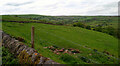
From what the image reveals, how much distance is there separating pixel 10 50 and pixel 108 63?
7.54m

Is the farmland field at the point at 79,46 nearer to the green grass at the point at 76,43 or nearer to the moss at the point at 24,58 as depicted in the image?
the green grass at the point at 76,43

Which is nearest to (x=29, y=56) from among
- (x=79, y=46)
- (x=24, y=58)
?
(x=24, y=58)

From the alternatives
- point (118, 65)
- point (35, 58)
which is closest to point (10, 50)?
point (35, 58)

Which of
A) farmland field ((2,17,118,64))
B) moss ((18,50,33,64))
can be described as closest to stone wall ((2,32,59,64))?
moss ((18,50,33,64))

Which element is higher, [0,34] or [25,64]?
[0,34]

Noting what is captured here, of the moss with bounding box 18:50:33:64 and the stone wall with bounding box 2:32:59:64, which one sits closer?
the stone wall with bounding box 2:32:59:64

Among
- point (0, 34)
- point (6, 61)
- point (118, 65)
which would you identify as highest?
point (0, 34)

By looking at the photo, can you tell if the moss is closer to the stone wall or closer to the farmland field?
the stone wall

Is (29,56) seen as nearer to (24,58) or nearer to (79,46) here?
(24,58)

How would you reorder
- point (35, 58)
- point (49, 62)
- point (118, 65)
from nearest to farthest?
point (49, 62), point (35, 58), point (118, 65)

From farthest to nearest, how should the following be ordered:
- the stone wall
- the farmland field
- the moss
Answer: the farmland field, the moss, the stone wall

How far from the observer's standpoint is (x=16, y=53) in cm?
674

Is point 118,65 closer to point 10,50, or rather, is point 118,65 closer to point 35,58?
point 35,58

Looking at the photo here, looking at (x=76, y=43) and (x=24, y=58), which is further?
(x=76, y=43)
